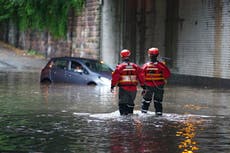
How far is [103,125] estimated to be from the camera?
1259 centimetres

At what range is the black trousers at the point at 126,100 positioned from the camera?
13.9 meters

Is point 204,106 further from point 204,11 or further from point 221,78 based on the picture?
point 204,11

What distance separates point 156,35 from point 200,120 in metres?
19.0

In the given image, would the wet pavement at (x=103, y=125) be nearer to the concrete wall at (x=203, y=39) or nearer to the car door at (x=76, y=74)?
the car door at (x=76, y=74)

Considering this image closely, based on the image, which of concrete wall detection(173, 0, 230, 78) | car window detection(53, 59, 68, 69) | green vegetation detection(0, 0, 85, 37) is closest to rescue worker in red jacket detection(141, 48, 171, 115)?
car window detection(53, 59, 68, 69)

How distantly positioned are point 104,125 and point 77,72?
1243 centimetres

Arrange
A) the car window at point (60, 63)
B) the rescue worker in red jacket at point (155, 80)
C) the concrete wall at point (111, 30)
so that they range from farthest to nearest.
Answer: the concrete wall at point (111, 30)
the car window at point (60, 63)
the rescue worker in red jacket at point (155, 80)

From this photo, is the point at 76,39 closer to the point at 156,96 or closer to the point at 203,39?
the point at 203,39

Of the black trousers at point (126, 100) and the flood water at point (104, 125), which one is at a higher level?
the black trousers at point (126, 100)

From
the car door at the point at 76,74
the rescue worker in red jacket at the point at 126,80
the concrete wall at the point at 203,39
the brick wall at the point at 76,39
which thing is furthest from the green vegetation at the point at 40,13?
the rescue worker in red jacket at the point at 126,80

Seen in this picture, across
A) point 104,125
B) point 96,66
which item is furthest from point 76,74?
point 104,125

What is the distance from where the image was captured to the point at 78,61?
82.5ft

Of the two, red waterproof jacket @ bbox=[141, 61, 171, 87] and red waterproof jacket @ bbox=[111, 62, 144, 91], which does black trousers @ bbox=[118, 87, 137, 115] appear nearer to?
red waterproof jacket @ bbox=[111, 62, 144, 91]

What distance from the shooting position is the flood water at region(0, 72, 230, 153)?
9945 millimetres
